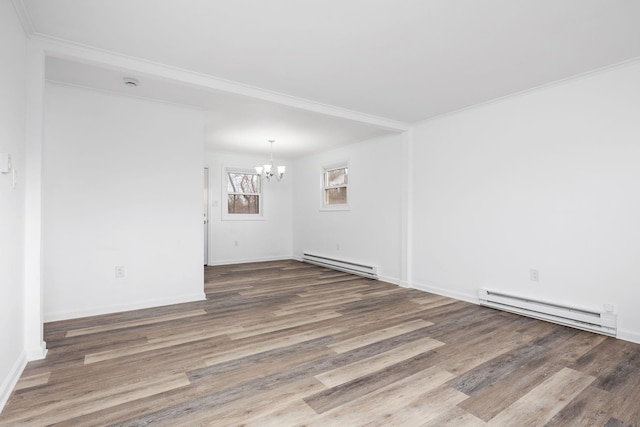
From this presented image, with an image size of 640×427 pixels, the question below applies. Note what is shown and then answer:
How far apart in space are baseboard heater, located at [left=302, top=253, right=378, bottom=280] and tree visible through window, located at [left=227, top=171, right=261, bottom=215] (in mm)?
1674

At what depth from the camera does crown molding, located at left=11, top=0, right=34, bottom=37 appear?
2078 millimetres

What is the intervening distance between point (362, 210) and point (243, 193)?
9.54 feet

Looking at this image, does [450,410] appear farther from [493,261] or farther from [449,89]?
[449,89]

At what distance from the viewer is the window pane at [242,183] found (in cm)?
716

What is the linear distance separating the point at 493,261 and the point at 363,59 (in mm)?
2775

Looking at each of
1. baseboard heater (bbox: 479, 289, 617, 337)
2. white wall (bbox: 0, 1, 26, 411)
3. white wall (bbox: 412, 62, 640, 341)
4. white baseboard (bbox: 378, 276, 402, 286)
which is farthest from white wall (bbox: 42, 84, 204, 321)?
baseboard heater (bbox: 479, 289, 617, 337)

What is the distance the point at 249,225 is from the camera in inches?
288

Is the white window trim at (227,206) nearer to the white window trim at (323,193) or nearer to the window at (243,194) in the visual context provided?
the window at (243,194)

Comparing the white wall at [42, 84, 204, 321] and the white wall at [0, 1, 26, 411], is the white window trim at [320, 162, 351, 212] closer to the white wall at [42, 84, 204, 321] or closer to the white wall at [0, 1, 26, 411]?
the white wall at [42, 84, 204, 321]

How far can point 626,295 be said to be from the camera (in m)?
2.91

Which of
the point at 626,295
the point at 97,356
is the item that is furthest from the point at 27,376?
the point at 626,295

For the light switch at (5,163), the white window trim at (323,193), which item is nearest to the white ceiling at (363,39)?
the light switch at (5,163)

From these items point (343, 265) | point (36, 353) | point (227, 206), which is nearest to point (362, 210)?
point (343, 265)

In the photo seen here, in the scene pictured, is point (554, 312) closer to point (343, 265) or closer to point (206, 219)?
point (343, 265)
